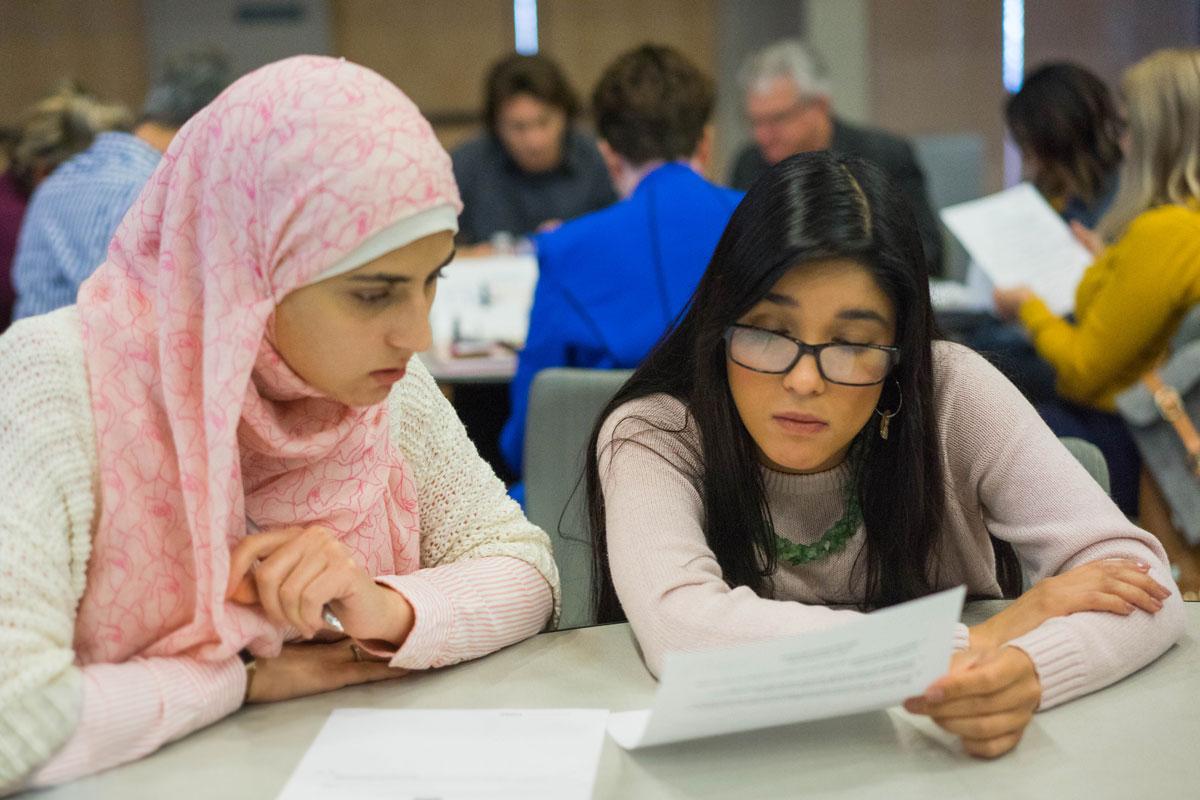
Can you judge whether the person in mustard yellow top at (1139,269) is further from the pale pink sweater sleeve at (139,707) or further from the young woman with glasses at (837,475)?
the pale pink sweater sleeve at (139,707)

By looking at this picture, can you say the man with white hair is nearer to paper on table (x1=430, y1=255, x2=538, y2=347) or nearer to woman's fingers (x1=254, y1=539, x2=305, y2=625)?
Answer: paper on table (x1=430, y1=255, x2=538, y2=347)

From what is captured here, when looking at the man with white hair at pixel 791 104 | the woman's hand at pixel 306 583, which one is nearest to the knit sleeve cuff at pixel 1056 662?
the woman's hand at pixel 306 583

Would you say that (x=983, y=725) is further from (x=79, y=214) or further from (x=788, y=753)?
(x=79, y=214)

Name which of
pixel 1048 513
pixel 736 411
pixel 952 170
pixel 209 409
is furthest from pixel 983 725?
pixel 952 170

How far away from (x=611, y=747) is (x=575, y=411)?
98cm

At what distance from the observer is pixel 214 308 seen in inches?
45.6

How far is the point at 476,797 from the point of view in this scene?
106 centimetres

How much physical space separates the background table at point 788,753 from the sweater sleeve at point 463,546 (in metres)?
0.07

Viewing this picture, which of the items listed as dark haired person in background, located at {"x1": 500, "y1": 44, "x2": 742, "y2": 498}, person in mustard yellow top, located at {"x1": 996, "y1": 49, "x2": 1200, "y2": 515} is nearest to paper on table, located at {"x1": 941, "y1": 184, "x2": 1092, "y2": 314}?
person in mustard yellow top, located at {"x1": 996, "y1": 49, "x2": 1200, "y2": 515}

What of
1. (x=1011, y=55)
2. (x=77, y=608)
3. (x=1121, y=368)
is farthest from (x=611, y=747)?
(x=1011, y=55)

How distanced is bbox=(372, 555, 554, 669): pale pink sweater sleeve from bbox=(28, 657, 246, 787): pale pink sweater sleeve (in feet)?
0.56

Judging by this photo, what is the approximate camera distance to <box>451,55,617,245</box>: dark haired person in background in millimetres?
4801

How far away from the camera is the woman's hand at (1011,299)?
11.2 feet

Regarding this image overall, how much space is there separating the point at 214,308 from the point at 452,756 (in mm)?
463
